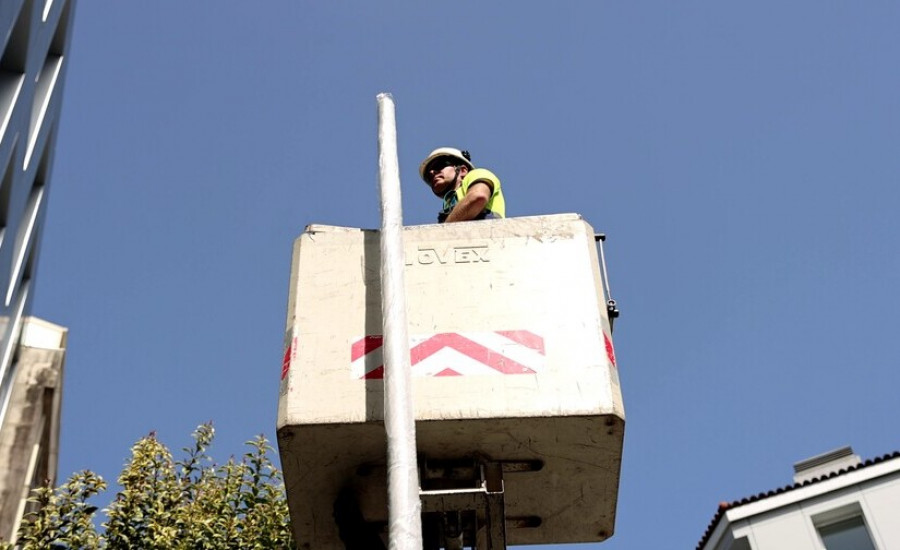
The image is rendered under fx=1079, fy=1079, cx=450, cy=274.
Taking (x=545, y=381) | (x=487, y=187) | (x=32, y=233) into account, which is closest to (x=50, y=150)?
(x=32, y=233)

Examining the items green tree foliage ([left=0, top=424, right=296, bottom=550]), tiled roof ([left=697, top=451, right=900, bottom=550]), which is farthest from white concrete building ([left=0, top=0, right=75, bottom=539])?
tiled roof ([left=697, top=451, right=900, bottom=550])

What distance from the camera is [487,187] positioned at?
5.57 meters

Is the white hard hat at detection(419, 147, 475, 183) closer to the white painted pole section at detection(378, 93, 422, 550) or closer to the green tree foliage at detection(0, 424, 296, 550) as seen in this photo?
the white painted pole section at detection(378, 93, 422, 550)

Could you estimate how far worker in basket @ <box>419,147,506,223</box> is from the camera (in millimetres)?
5480

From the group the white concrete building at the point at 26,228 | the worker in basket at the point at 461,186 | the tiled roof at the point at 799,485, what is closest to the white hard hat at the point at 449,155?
the worker in basket at the point at 461,186

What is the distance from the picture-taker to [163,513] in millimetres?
12461

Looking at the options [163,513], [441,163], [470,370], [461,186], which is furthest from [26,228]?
[470,370]

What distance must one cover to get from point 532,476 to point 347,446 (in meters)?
0.88

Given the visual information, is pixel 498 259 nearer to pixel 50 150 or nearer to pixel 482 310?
pixel 482 310

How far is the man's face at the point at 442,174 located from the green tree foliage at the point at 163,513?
7401mm

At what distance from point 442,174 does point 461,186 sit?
0.35m

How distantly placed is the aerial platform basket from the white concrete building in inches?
315

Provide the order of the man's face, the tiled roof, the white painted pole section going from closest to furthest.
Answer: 1. the white painted pole section
2. the man's face
3. the tiled roof

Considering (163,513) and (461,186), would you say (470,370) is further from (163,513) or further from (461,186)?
(163,513)
